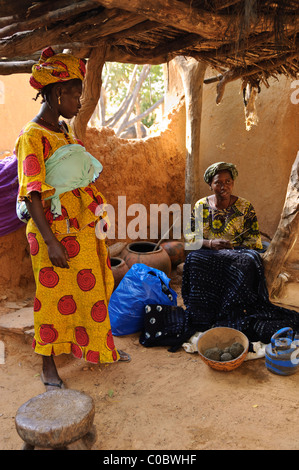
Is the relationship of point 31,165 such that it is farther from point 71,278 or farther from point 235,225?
point 235,225

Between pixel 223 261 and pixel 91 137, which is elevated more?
pixel 91 137

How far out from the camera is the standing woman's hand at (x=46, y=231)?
222 cm

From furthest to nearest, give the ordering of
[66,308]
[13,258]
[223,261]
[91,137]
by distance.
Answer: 1. [91,137]
2. [13,258]
3. [223,261]
4. [66,308]

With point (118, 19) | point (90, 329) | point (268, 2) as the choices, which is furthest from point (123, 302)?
point (268, 2)

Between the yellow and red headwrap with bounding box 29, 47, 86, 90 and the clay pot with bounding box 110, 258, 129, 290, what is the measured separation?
221 centimetres

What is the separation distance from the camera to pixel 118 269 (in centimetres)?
413

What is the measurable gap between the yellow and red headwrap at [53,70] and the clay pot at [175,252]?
9.92 feet

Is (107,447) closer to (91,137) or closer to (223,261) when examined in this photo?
(223,261)

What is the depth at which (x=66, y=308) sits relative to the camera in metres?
2.54

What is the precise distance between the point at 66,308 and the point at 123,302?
3.21ft

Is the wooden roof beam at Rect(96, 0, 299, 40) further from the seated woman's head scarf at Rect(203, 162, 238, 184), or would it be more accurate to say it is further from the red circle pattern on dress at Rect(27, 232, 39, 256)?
the red circle pattern on dress at Rect(27, 232, 39, 256)

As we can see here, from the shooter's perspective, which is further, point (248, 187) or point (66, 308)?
point (248, 187)

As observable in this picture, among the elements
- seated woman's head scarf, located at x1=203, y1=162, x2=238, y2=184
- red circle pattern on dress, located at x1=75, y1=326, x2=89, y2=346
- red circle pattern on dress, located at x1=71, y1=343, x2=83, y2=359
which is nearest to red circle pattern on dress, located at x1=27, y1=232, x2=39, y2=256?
red circle pattern on dress, located at x1=75, y1=326, x2=89, y2=346

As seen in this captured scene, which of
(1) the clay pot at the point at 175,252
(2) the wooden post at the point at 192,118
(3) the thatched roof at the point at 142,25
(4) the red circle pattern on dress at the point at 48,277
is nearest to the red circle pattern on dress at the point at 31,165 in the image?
(4) the red circle pattern on dress at the point at 48,277
